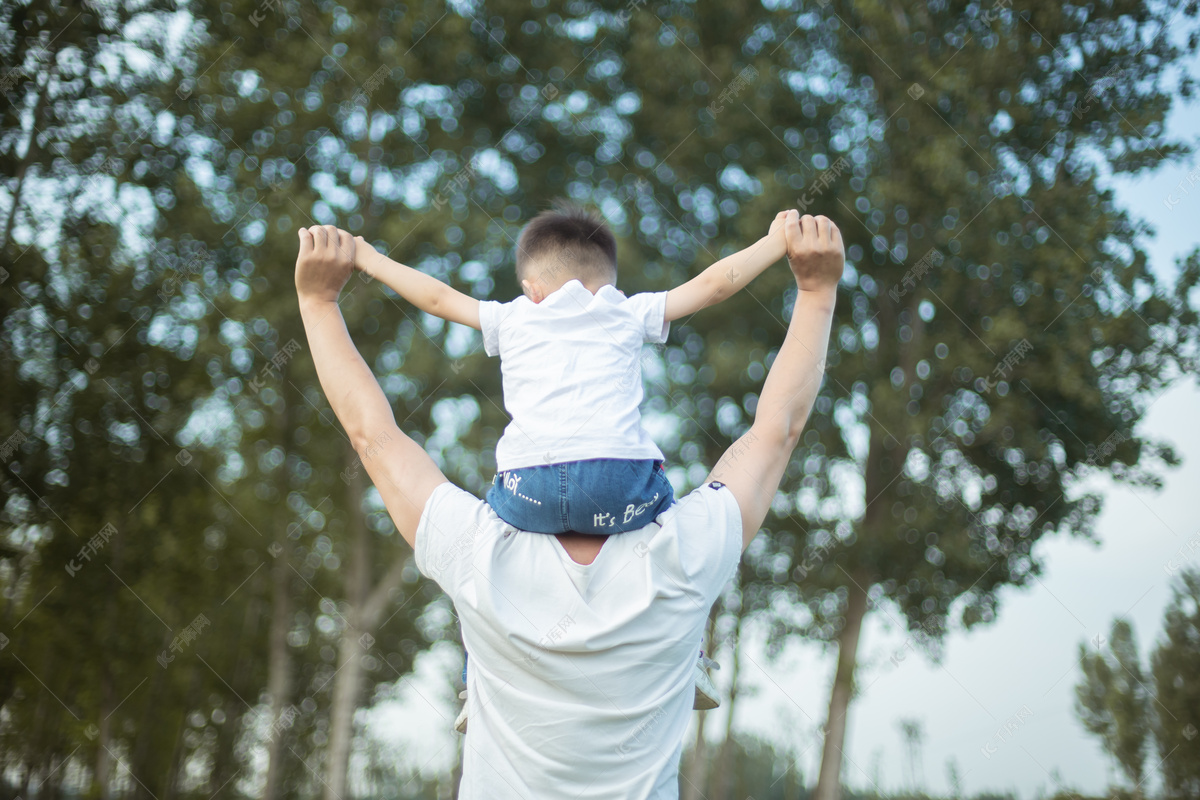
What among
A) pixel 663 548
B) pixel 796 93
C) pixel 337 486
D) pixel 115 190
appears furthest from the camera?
pixel 337 486

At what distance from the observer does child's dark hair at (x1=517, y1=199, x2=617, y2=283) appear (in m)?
2.08

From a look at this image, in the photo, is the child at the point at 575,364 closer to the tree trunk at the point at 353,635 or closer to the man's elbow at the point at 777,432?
the man's elbow at the point at 777,432

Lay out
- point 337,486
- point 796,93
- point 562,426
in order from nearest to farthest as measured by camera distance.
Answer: point 562,426
point 796,93
point 337,486

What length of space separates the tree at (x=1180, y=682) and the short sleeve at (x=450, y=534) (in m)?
23.2

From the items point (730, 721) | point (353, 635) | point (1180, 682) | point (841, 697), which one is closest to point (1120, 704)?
point (1180, 682)

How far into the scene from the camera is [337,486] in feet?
62.6

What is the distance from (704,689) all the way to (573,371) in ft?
2.20

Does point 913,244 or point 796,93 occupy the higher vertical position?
point 796,93

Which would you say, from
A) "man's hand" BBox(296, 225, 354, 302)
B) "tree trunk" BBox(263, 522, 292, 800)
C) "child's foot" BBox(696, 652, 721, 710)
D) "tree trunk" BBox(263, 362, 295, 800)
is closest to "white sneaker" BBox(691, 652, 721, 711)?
"child's foot" BBox(696, 652, 721, 710)

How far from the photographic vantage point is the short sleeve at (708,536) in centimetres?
165

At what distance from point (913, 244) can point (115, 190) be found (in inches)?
471

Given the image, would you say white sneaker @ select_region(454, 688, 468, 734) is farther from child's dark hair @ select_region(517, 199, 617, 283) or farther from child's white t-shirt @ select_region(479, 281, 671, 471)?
child's dark hair @ select_region(517, 199, 617, 283)

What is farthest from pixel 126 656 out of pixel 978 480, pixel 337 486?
pixel 978 480

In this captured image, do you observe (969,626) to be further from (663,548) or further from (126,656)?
(126,656)
